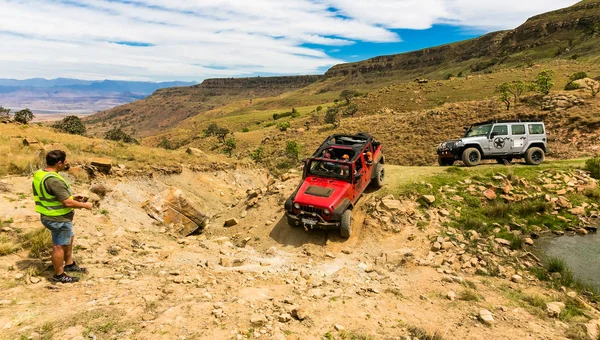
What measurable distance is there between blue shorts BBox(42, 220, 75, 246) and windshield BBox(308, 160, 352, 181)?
6.81 meters

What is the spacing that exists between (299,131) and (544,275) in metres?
30.9

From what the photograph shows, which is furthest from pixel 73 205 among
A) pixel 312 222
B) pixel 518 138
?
pixel 518 138

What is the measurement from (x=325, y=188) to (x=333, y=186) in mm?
273

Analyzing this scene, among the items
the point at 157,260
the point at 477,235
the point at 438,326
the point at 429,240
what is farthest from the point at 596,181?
the point at 157,260

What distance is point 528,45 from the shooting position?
69812mm

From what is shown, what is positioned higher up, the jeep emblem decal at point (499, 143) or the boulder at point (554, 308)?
the jeep emblem decal at point (499, 143)

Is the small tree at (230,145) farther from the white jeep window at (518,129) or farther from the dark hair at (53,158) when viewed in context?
the dark hair at (53,158)

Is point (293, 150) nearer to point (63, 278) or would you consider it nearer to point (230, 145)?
point (230, 145)

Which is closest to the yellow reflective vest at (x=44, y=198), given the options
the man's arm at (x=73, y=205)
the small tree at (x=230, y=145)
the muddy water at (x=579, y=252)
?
the man's arm at (x=73, y=205)

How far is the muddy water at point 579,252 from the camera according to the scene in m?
7.90

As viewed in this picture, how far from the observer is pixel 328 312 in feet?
18.5

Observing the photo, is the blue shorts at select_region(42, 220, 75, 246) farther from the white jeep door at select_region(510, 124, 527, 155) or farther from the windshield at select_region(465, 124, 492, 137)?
the white jeep door at select_region(510, 124, 527, 155)

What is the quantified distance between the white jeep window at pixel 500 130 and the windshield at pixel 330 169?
8.16 metres

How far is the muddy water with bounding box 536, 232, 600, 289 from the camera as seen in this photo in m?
7.90
